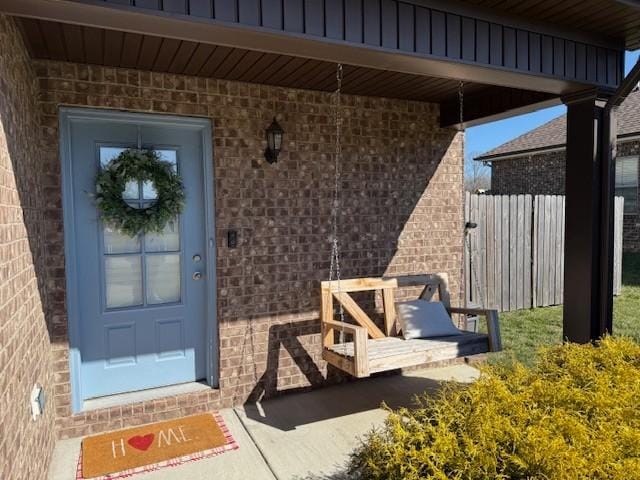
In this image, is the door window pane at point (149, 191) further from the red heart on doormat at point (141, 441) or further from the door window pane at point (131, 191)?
the red heart on doormat at point (141, 441)

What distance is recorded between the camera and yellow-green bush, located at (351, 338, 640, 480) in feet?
4.79

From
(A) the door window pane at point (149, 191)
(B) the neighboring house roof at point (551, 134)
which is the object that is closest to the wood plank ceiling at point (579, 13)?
(A) the door window pane at point (149, 191)

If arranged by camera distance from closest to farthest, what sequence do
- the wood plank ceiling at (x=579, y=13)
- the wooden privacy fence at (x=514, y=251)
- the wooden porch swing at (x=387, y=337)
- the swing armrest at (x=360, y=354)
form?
1. the wood plank ceiling at (x=579, y=13)
2. the swing armrest at (x=360, y=354)
3. the wooden porch swing at (x=387, y=337)
4. the wooden privacy fence at (x=514, y=251)

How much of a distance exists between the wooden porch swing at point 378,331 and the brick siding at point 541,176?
8.96 meters

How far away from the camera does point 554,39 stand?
310 centimetres

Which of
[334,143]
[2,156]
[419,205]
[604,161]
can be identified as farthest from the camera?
[419,205]

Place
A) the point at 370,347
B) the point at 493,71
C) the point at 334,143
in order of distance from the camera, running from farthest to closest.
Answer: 1. the point at 334,143
2. the point at 370,347
3. the point at 493,71

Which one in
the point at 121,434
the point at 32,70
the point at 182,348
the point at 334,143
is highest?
the point at 32,70

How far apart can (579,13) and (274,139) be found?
2.21 m

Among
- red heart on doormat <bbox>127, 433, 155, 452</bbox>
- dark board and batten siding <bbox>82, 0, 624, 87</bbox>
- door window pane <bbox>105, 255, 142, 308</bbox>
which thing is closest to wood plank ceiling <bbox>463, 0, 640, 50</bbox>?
dark board and batten siding <bbox>82, 0, 624, 87</bbox>

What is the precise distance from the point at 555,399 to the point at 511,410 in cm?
24

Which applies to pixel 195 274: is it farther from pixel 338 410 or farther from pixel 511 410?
pixel 511 410

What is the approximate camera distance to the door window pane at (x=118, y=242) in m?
3.51

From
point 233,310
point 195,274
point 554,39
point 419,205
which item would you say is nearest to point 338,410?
point 233,310
